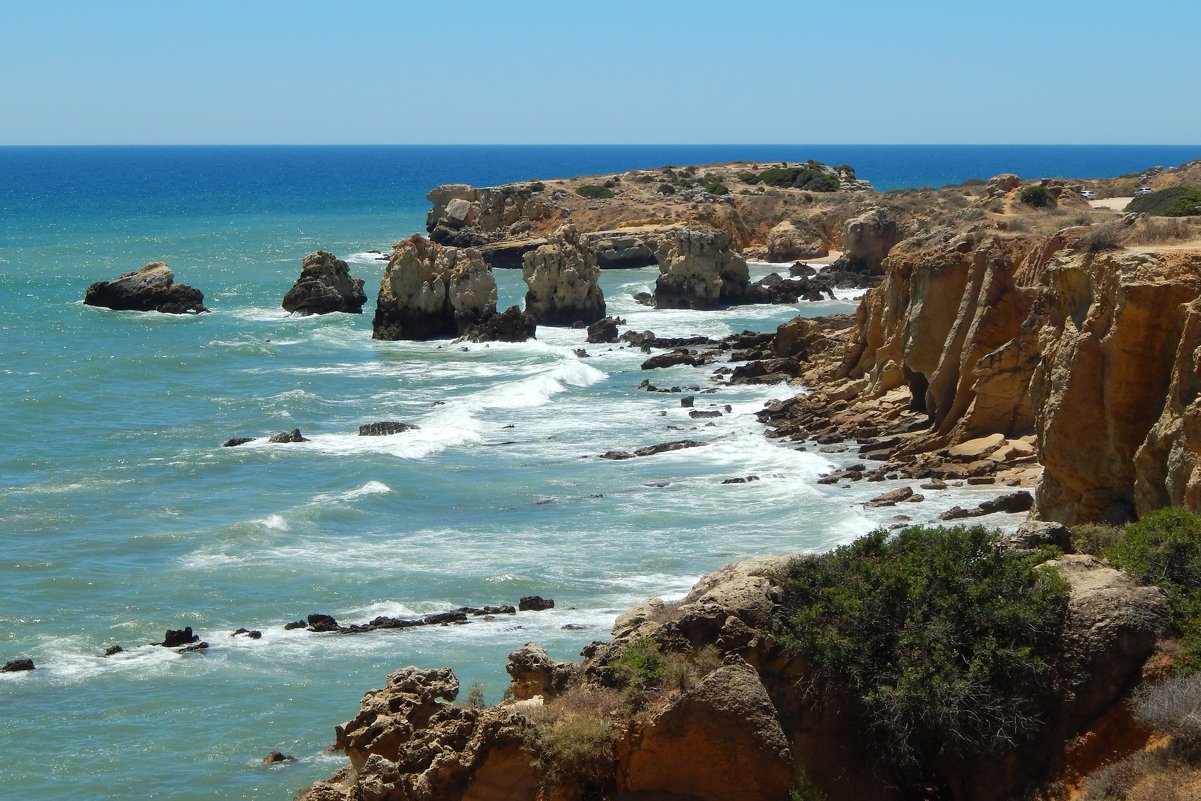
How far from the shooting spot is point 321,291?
2589 inches

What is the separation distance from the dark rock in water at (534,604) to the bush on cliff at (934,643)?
35.9 feet

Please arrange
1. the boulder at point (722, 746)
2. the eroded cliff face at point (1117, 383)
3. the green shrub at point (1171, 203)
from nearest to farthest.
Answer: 1. the boulder at point (722, 746)
2. the eroded cliff face at point (1117, 383)
3. the green shrub at point (1171, 203)

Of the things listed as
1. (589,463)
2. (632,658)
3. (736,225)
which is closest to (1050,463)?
(632,658)

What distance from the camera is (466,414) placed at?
4241cm

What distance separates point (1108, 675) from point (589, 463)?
23.7 m

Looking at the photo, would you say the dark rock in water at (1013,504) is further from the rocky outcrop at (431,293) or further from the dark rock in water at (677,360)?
the rocky outcrop at (431,293)

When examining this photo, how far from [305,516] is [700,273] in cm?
3585

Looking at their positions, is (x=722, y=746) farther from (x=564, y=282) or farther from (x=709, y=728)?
(x=564, y=282)

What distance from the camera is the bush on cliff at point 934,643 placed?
12047mm

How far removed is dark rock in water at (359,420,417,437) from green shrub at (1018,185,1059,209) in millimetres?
22017

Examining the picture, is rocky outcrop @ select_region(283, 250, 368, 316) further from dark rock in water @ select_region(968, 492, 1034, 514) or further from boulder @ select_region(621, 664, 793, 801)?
boulder @ select_region(621, 664, 793, 801)

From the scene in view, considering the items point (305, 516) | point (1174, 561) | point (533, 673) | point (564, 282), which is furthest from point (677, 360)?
point (1174, 561)

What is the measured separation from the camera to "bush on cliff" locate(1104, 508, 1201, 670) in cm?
1217

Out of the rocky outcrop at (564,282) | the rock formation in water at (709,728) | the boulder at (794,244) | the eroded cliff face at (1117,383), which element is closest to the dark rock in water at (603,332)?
the rocky outcrop at (564,282)
